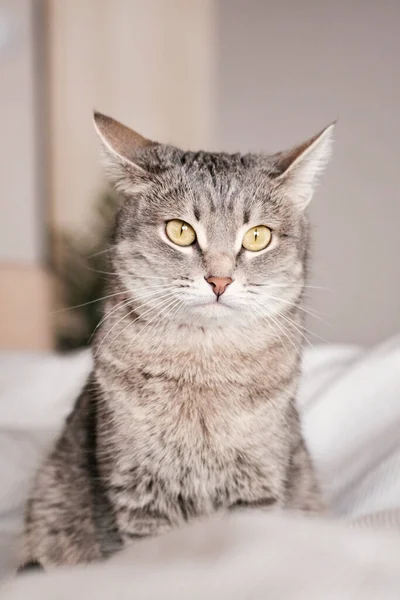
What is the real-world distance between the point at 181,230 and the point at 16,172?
8.45 feet

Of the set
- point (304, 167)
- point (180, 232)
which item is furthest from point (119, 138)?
point (304, 167)

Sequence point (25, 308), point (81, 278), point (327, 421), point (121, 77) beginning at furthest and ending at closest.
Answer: point (25, 308)
point (121, 77)
point (81, 278)
point (327, 421)

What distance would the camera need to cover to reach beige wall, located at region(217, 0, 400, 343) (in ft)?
9.04

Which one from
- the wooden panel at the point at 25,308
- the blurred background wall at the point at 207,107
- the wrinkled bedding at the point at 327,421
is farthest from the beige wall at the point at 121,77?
the wrinkled bedding at the point at 327,421

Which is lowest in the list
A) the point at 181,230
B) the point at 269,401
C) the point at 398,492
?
the point at 398,492

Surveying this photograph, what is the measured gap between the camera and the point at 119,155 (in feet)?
3.32

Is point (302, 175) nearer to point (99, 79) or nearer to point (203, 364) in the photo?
point (203, 364)

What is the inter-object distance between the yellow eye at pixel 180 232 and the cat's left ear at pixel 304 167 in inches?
6.5

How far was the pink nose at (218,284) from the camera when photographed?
93 cm

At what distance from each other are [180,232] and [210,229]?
5 centimetres

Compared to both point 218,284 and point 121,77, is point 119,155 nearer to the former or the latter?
point 218,284

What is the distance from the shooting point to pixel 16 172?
11.0 feet

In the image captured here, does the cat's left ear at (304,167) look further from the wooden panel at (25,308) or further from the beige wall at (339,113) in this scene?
the wooden panel at (25,308)

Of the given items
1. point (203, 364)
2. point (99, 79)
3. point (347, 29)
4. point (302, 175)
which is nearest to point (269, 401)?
point (203, 364)
